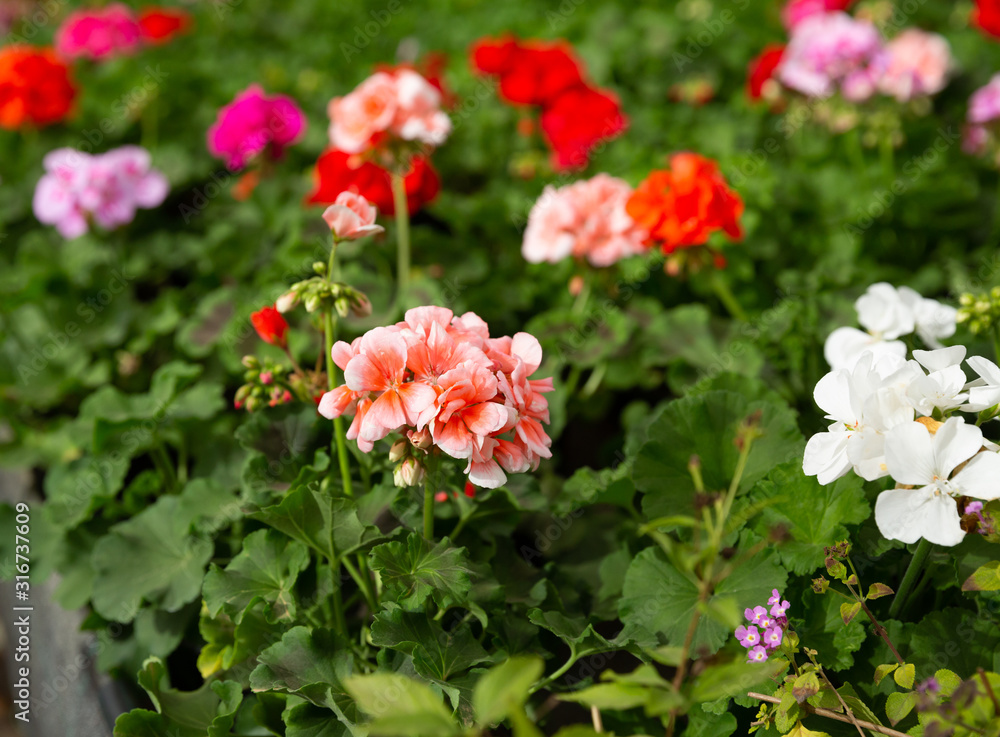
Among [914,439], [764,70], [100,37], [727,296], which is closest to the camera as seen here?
[914,439]

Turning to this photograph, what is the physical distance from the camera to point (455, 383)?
858 millimetres

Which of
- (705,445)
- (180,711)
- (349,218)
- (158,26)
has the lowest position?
(180,711)

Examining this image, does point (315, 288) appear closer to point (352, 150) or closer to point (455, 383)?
point (455, 383)

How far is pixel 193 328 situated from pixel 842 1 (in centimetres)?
243

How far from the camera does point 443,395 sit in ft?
2.81

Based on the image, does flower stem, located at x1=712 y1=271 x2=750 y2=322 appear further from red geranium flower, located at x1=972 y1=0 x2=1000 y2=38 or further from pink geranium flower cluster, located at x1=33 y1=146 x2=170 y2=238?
red geranium flower, located at x1=972 y1=0 x2=1000 y2=38

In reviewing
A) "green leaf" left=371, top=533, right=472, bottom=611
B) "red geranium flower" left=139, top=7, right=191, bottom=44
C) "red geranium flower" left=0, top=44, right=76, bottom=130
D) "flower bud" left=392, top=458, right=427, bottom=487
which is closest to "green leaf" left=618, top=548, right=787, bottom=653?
"green leaf" left=371, top=533, right=472, bottom=611

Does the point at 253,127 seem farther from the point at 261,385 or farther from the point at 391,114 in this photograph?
the point at 261,385

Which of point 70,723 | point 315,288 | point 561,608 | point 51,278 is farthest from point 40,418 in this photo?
point 561,608

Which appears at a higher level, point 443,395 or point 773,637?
point 443,395

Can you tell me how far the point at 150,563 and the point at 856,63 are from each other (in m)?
2.11

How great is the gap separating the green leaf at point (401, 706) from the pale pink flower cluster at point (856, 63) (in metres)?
2.03

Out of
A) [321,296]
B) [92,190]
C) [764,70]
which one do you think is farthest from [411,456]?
[764,70]

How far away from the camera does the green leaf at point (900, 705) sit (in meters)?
0.88
